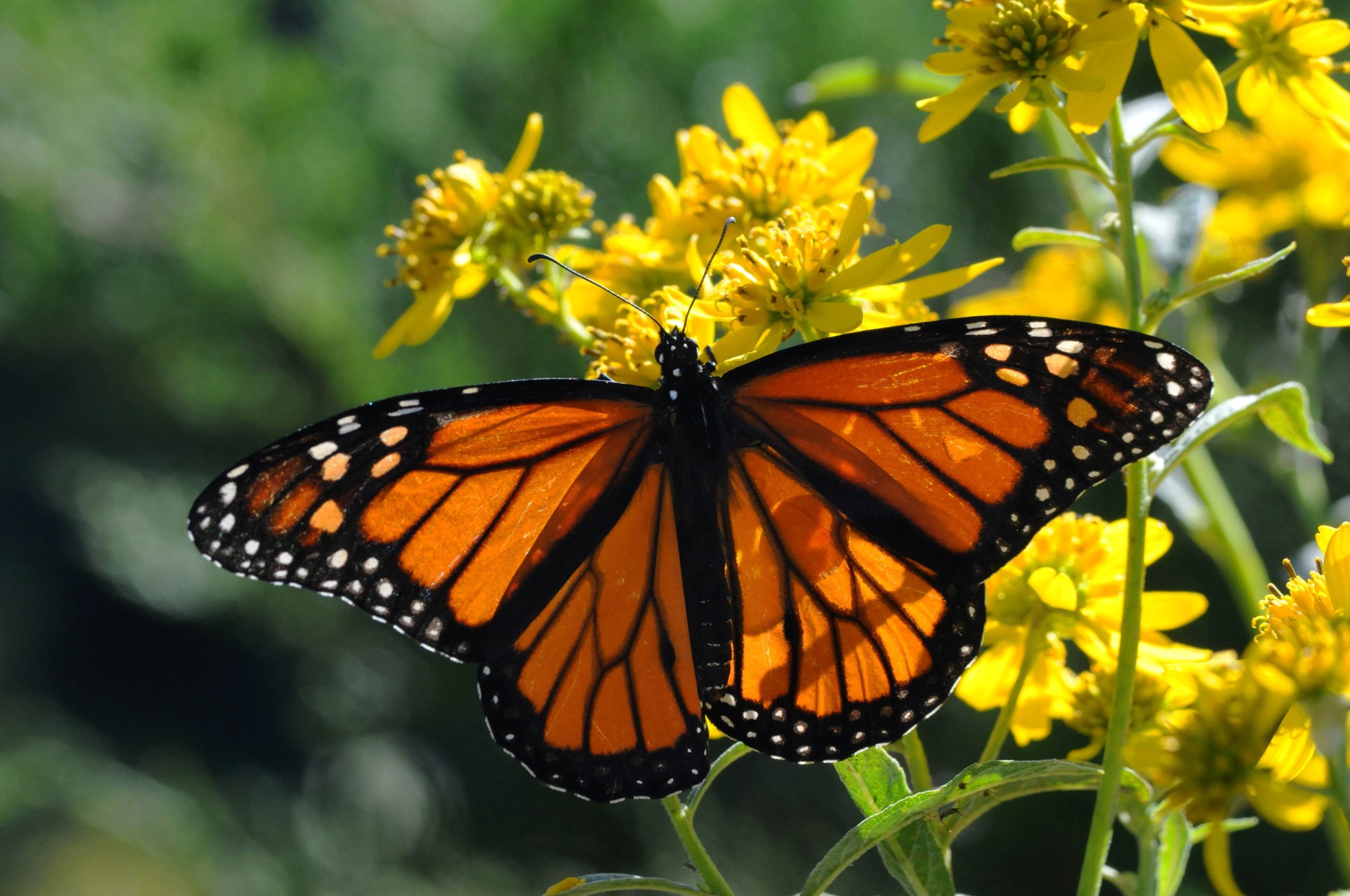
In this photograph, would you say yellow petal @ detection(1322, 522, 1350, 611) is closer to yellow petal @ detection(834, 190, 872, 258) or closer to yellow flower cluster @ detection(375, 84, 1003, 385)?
yellow flower cluster @ detection(375, 84, 1003, 385)

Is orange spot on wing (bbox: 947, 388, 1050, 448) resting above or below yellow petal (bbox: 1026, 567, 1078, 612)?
above

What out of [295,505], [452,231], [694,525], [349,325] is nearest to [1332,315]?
[694,525]

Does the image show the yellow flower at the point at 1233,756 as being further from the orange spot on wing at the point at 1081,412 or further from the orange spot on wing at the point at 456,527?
the orange spot on wing at the point at 456,527

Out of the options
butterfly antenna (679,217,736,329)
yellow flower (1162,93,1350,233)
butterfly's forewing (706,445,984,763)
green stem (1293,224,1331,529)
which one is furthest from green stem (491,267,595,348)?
yellow flower (1162,93,1350,233)

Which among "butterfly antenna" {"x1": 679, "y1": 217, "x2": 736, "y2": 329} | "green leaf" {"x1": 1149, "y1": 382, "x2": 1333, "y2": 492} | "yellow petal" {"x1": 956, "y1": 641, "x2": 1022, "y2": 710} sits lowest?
"yellow petal" {"x1": 956, "y1": 641, "x2": 1022, "y2": 710}

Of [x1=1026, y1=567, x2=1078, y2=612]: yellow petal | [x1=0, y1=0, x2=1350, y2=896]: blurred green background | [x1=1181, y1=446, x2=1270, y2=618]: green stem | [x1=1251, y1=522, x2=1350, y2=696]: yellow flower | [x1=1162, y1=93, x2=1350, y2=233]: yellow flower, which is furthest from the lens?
[x1=0, y1=0, x2=1350, y2=896]: blurred green background

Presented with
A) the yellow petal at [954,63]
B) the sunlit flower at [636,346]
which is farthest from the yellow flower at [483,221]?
the yellow petal at [954,63]

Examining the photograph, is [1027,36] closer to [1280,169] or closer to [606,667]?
[606,667]
